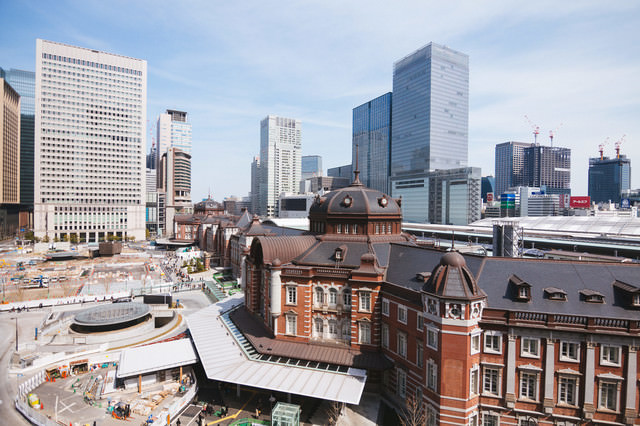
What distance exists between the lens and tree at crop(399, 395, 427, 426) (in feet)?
108

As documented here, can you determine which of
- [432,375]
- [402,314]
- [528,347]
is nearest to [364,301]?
[402,314]

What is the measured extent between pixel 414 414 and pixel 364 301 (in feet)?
42.8

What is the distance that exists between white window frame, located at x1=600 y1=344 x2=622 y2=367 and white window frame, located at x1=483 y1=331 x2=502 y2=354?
7929 millimetres

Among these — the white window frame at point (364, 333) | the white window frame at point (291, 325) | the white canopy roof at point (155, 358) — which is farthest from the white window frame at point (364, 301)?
the white canopy roof at point (155, 358)

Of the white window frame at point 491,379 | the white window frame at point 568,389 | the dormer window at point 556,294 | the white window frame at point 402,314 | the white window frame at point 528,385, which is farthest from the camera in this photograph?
the white window frame at point 402,314

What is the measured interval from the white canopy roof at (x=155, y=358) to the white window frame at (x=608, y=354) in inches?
1700

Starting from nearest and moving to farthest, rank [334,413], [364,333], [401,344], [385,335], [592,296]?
[592,296] < [334,413] < [401,344] < [385,335] < [364,333]

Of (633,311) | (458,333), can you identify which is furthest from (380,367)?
(633,311)

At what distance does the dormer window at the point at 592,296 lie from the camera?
3170cm

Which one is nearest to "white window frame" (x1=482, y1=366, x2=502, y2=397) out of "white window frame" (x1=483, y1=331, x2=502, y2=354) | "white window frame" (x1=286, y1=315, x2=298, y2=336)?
"white window frame" (x1=483, y1=331, x2=502, y2=354)

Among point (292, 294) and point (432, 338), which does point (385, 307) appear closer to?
point (432, 338)

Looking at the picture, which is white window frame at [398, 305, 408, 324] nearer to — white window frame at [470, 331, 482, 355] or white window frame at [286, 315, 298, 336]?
white window frame at [470, 331, 482, 355]

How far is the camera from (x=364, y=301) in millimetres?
42625

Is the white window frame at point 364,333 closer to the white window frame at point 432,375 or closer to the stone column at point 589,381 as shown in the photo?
the white window frame at point 432,375
